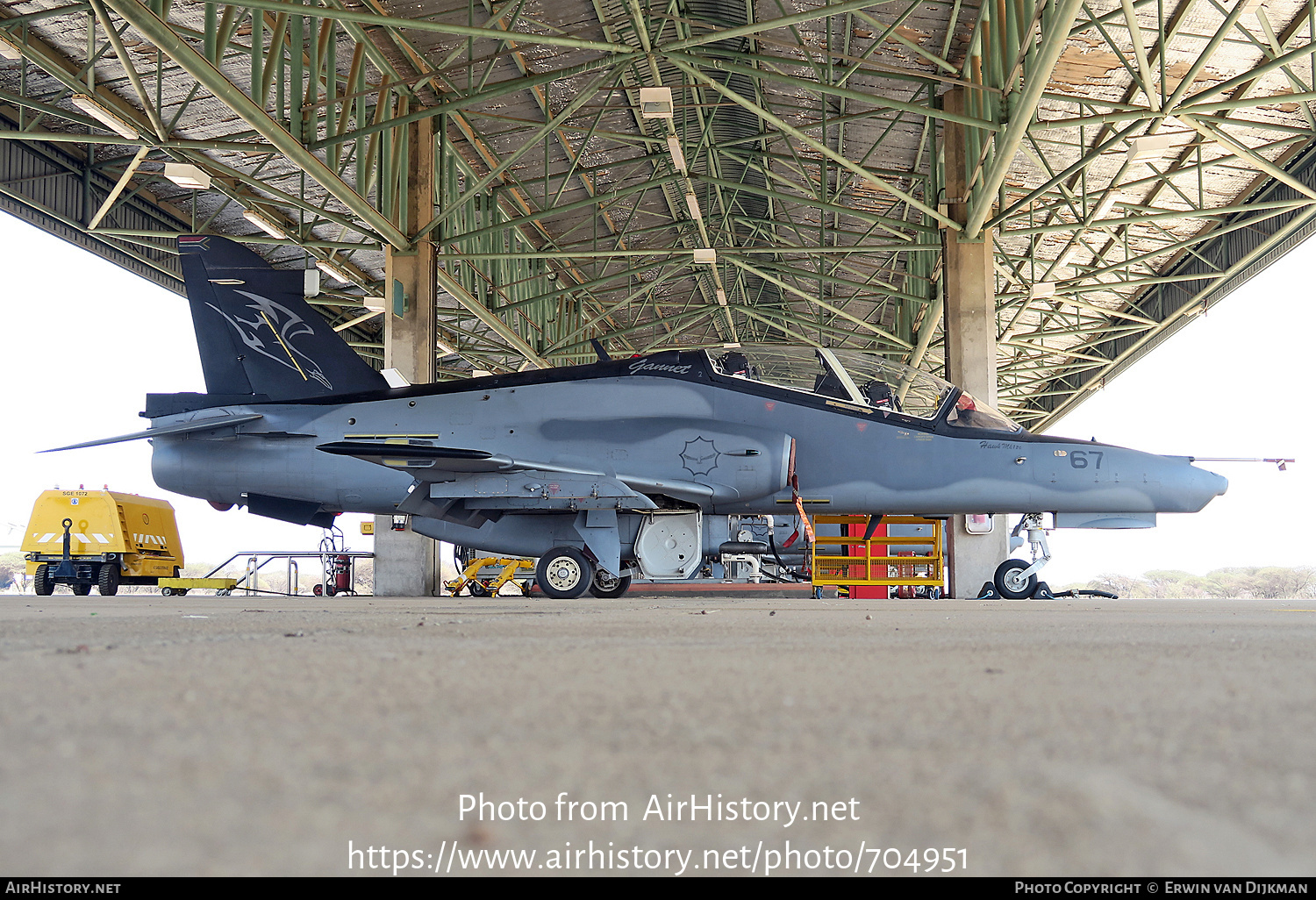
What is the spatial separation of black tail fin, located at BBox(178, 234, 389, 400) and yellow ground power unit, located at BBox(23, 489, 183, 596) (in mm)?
5685

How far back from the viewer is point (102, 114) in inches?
413

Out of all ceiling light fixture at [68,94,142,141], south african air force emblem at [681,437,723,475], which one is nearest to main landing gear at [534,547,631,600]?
south african air force emblem at [681,437,723,475]

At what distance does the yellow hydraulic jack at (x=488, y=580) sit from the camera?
15.1m

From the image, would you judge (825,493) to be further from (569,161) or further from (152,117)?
(569,161)

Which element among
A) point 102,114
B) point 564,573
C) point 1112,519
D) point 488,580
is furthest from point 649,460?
point 488,580

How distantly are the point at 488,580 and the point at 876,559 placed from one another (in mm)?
6958

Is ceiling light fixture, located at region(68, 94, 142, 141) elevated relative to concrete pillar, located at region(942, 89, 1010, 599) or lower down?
elevated

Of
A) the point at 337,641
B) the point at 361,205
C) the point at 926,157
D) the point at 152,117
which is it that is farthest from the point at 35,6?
the point at 926,157

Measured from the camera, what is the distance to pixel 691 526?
8594mm

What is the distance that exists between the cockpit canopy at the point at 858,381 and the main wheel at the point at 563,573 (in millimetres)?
2226

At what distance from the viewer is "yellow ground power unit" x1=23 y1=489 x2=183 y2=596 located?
13820mm

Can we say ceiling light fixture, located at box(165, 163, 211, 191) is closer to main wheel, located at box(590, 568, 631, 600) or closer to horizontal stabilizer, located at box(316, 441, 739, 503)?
horizontal stabilizer, located at box(316, 441, 739, 503)

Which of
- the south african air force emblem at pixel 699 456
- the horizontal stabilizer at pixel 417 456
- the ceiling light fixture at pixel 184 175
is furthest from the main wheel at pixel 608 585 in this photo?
the ceiling light fixture at pixel 184 175

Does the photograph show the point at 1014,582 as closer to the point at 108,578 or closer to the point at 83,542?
the point at 108,578
